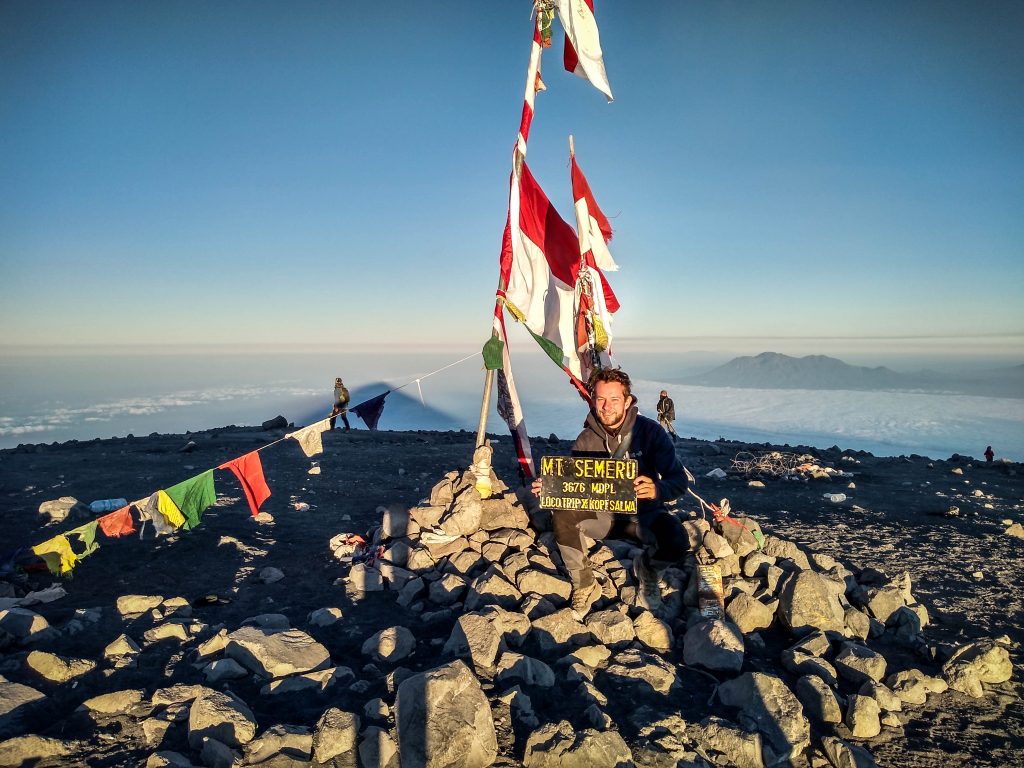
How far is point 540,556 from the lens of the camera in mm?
5715

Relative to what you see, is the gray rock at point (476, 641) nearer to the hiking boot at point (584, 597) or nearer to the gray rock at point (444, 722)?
the gray rock at point (444, 722)

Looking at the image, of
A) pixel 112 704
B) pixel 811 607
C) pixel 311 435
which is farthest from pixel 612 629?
pixel 311 435

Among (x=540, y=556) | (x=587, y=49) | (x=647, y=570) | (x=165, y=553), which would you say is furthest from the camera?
(x=165, y=553)

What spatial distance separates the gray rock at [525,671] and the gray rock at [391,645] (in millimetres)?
861

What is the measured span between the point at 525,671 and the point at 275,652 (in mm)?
1850

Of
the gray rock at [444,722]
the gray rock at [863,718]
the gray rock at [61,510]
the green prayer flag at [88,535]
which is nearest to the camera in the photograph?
the gray rock at [444,722]

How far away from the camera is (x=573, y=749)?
3127 millimetres

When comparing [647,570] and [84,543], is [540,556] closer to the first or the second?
[647,570]

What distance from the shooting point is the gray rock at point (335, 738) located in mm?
3170

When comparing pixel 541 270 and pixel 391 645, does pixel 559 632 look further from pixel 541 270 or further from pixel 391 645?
pixel 541 270

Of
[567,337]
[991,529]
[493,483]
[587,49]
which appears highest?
[587,49]

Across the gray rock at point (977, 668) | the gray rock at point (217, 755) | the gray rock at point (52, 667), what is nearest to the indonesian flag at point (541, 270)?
the gray rock at point (977, 668)

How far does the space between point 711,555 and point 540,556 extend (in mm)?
1717

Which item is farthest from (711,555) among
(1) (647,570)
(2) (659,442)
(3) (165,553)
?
(3) (165,553)
